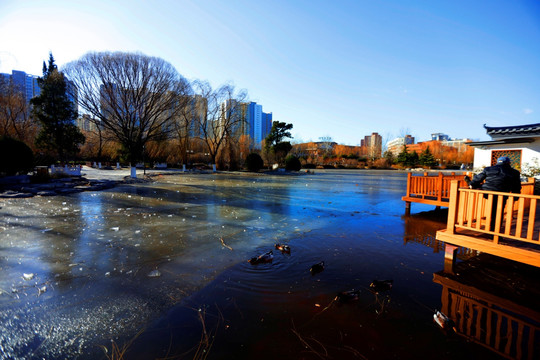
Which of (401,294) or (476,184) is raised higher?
(476,184)

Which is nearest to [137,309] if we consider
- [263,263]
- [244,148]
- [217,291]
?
[217,291]

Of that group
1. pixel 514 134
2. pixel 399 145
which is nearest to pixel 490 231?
pixel 514 134

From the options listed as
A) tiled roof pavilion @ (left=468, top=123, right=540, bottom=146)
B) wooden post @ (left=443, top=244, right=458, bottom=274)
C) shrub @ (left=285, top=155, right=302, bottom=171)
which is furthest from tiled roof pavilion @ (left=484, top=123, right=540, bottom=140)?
shrub @ (left=285, top=155, right=302, bottom=171)

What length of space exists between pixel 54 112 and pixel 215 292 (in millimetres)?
27581

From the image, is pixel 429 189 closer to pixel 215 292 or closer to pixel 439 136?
pixel 215 292

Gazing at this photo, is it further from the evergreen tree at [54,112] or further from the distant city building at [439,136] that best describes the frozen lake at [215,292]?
the distant city building at [439,136]

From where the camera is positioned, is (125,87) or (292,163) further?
(292,163)

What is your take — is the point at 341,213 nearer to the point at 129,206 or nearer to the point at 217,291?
the point at 217,291

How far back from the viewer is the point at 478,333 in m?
2.66

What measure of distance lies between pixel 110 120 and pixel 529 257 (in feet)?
96.4

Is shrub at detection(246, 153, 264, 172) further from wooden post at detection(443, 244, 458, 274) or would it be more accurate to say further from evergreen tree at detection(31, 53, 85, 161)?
wooden post at detection(443, 244, 458, 274)

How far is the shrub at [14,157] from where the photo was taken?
1289 cm

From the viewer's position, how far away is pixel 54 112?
2233 cm

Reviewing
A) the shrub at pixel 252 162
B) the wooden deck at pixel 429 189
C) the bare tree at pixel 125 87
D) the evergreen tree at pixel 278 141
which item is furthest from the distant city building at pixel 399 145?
the wooden deck at pixel 429 189
